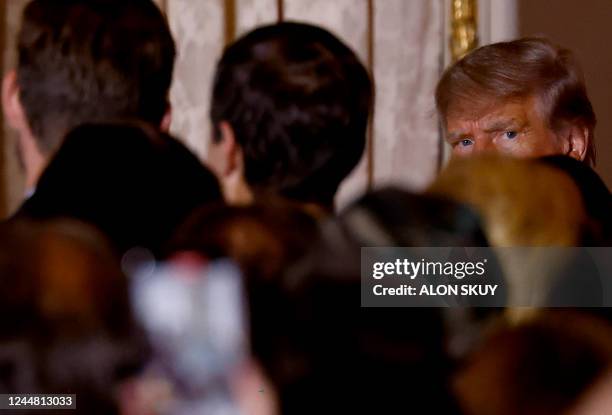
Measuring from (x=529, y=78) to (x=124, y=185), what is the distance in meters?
0.82

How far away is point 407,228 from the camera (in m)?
0.64

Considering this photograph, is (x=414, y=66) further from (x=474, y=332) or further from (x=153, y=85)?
(x=474, y=332)

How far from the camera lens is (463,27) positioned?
68.0 inches

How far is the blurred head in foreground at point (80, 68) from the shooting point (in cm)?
76

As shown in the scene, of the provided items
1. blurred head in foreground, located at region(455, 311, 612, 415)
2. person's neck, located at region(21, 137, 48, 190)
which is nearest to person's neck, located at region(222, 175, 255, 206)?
person's neck, located at region(21, 137, 48, 190)

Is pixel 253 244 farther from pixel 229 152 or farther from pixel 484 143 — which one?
pixel 484 143

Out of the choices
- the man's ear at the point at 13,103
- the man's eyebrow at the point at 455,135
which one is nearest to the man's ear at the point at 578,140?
the man's eyebrow at the point at 455,135

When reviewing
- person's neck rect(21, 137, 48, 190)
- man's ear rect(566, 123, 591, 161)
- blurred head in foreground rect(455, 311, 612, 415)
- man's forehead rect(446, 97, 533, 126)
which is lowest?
man's ear rect(566, 123, 591, 161)

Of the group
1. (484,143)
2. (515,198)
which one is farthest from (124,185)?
(484,143)

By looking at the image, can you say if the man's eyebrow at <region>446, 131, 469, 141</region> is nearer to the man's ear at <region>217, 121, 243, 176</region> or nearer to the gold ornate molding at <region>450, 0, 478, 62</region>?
the gold ornate molding at <region>450, 0, 478, 62</region>

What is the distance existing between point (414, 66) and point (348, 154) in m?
0.96

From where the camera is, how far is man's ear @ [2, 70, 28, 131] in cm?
79

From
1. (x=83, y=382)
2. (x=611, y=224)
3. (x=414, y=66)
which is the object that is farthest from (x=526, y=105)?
(x=83, y=382)

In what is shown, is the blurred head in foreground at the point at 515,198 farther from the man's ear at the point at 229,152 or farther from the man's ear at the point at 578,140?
the man's ear at the point at 578,140
